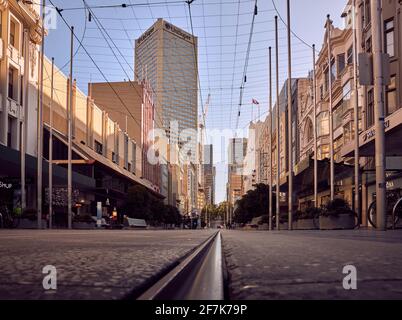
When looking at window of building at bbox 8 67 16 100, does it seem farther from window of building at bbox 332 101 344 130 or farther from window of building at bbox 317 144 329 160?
window of building at bbox 317 144 329 160

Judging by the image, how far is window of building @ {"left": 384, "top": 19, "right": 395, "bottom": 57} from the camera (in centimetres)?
2666

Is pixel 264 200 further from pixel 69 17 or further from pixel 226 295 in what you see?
pixel 226 295

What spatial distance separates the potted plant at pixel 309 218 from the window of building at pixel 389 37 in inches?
399

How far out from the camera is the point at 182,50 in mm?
38688

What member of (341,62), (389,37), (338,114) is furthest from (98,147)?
(389,37)

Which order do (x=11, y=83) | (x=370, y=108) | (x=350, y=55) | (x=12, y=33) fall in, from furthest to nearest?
(x=350, y=55) → (x=12, y=33) → (x=11, y=83) → (x=370, y=108)

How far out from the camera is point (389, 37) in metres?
27.0

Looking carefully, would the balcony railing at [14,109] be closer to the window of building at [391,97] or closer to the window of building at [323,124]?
the window of building at [391,97]

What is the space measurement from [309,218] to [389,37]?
11482mm

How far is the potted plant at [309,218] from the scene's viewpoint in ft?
71.0

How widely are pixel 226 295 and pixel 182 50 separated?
38.3m

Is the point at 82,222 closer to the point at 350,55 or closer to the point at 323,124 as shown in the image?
the point at 350,55
